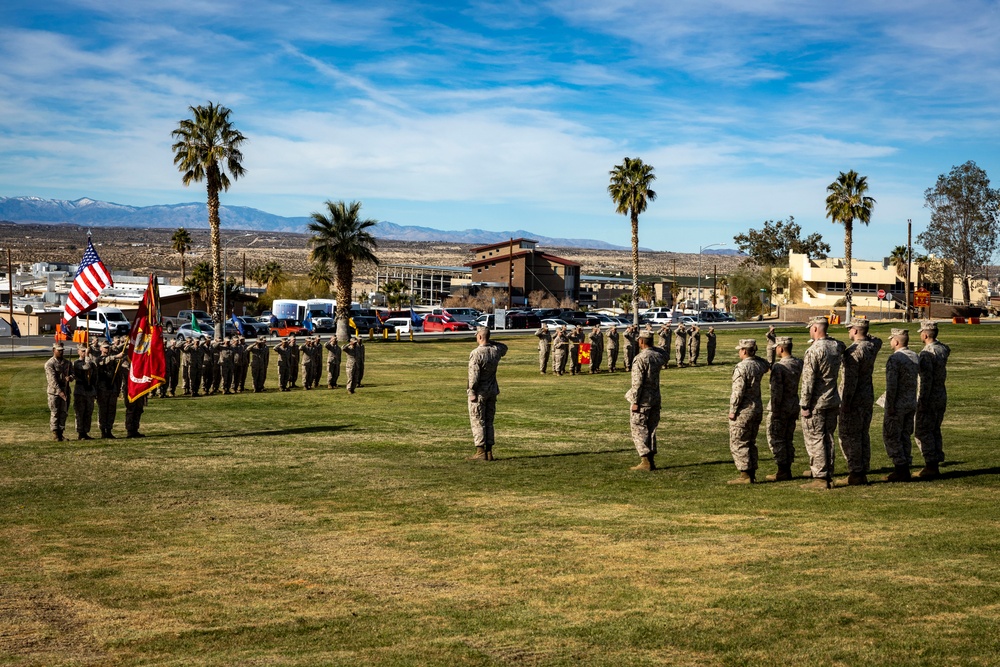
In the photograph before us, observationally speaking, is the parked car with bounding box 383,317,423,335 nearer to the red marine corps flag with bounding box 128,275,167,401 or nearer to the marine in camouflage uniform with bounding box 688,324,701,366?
the marine in camouflage uniform with bounding box 688,324,701,366

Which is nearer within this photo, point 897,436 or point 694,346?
point 897,436

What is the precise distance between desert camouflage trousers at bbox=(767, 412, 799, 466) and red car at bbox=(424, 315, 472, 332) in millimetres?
53979

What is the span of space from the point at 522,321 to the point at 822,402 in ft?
198

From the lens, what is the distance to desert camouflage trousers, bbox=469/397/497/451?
16328mm

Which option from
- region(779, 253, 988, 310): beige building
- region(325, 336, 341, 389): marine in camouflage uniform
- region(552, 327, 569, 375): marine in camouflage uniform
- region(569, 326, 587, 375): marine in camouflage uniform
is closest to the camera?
region(325, 336, 341, 389): marine in camouflage uniform

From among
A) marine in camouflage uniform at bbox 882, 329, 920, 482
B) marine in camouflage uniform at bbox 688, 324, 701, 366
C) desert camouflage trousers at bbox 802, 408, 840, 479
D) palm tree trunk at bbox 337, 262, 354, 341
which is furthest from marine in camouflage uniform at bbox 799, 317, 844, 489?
palm tree trunk at bbox 337, 262, 354, 341

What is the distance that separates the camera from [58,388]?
63.9 feet

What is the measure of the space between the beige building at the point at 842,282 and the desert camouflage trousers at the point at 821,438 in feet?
288

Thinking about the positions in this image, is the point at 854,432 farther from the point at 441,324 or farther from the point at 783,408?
the point at 441,324

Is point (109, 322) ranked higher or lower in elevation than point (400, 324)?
higher

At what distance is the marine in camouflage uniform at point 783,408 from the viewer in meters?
13.8

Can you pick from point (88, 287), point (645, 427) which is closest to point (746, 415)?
point (645, 427)

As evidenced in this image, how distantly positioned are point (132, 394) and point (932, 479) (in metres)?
14.0

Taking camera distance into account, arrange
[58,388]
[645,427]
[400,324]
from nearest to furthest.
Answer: [645,427]
[58,388]
[400,324]
